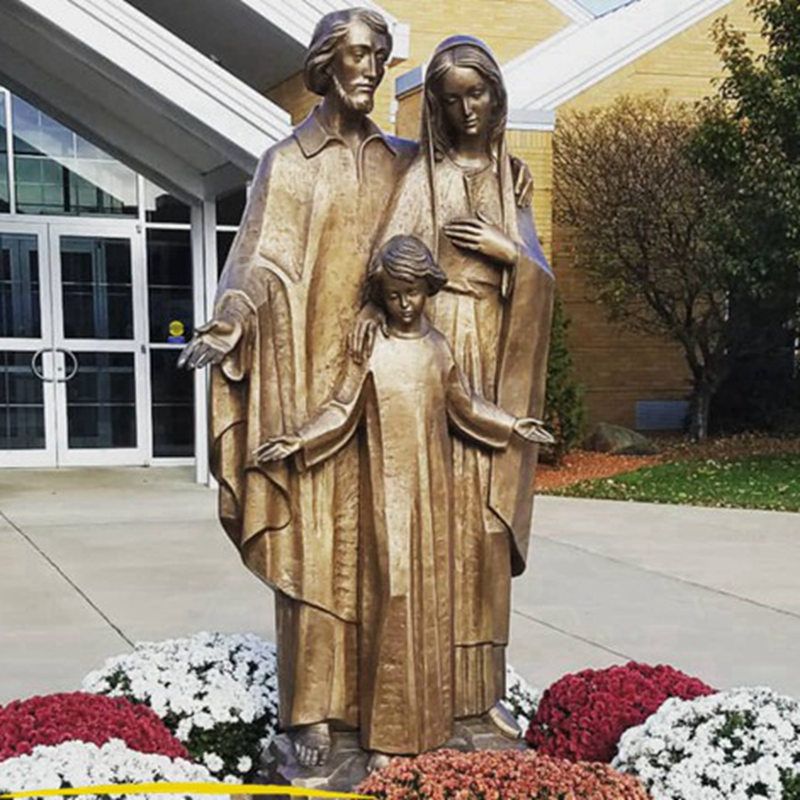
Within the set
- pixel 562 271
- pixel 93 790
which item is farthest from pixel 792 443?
pixel 93 790

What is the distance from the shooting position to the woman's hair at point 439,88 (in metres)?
2.86

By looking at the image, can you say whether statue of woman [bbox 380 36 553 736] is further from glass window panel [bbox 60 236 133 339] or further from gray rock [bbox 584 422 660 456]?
gray rock [bbox 584 422 660 456]

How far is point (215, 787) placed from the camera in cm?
296

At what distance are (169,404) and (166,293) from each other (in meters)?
1.40

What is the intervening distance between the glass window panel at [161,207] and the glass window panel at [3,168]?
1670 millimetres

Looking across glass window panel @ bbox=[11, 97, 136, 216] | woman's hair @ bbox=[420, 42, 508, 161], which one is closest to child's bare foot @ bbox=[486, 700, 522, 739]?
woman's hair @ bbox=[420, 42, 508, 161]

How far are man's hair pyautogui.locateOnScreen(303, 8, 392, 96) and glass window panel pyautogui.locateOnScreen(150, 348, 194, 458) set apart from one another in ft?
36.4

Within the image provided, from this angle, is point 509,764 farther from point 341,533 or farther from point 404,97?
point 404,97

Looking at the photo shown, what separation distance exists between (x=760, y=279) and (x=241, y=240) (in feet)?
40.3

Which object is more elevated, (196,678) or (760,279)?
(760,279)

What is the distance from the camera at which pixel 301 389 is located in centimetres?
292

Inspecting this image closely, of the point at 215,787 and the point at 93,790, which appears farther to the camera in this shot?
the point at 215,787

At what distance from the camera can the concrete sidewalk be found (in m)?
5.80

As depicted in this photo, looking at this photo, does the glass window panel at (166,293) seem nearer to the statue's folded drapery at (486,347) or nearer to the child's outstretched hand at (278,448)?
the statue's folded drapery at (486,347)
